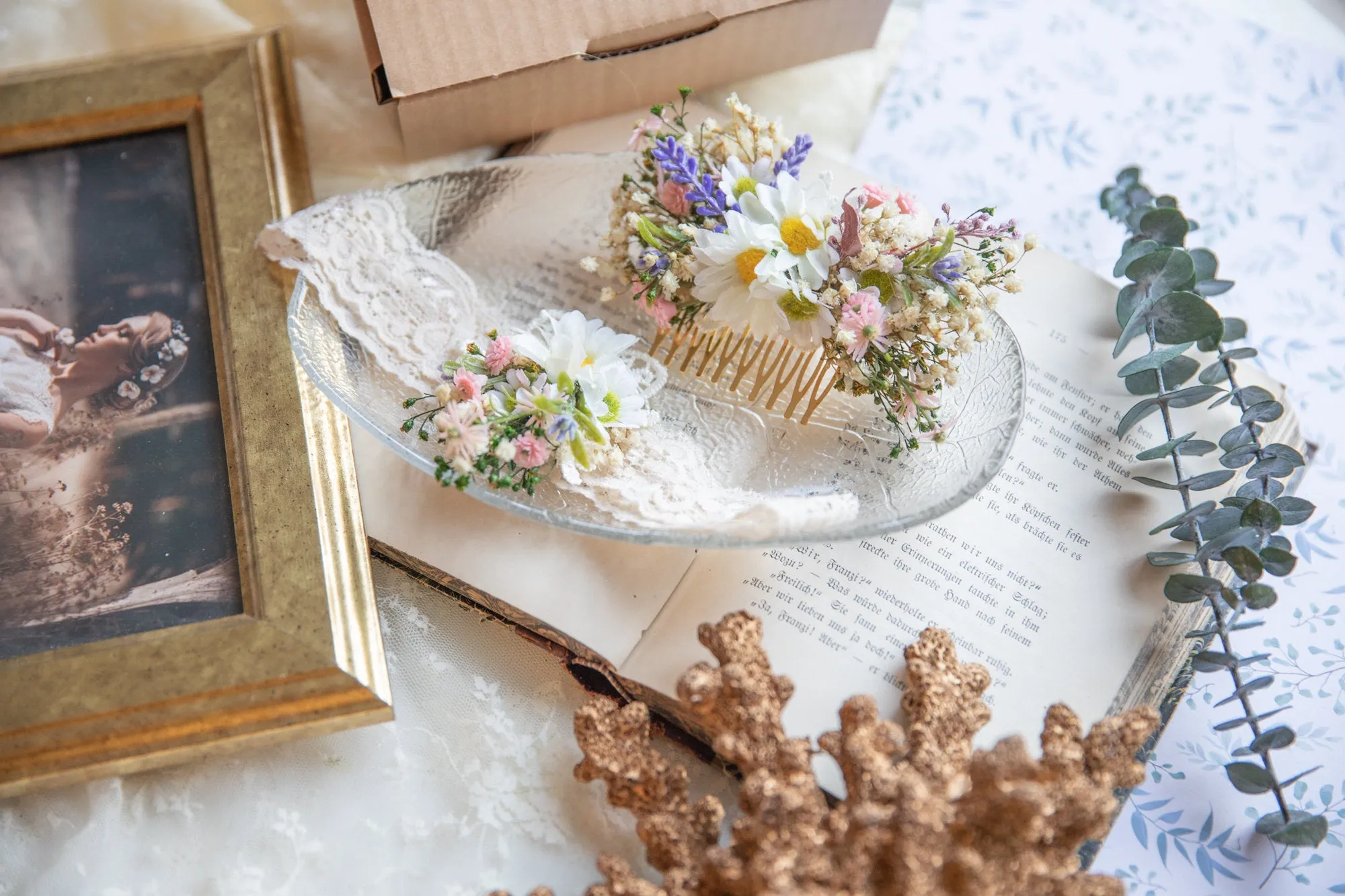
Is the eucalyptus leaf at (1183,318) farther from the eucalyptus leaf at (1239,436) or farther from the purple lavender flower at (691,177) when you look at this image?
the purple lavender flower at (691,177)

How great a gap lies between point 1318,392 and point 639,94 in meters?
0.93

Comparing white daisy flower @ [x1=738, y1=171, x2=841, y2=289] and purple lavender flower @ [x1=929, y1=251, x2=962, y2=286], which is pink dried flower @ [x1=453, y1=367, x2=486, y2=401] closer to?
white daisy flower @ [x1=738, y1=171, x2=841, y2=289]

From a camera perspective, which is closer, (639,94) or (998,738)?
(998,738)

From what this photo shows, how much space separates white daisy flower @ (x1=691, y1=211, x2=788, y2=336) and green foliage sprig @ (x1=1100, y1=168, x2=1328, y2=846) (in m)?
0.43

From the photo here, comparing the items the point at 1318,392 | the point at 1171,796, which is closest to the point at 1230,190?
the point at 1318,392

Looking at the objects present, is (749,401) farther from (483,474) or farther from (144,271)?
(144,271)

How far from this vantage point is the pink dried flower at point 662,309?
1.08m

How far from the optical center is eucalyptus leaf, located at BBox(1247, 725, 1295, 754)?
0.98 m

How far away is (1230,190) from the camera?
1.32 metres

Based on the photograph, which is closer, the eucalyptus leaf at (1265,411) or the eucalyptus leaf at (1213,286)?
the eucalyptus leaf at (1265,411)

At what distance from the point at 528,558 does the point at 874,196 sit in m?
0.52

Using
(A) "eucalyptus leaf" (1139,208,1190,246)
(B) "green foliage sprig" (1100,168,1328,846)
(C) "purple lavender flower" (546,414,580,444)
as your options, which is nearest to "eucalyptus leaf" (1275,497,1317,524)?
(B) "green foliage sprig" (1100,168,1328,846)

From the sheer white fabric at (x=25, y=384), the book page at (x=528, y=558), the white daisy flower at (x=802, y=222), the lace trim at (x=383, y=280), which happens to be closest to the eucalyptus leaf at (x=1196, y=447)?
the white daisy flower at (x=802, y=222)

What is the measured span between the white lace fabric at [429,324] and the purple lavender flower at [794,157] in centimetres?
26
